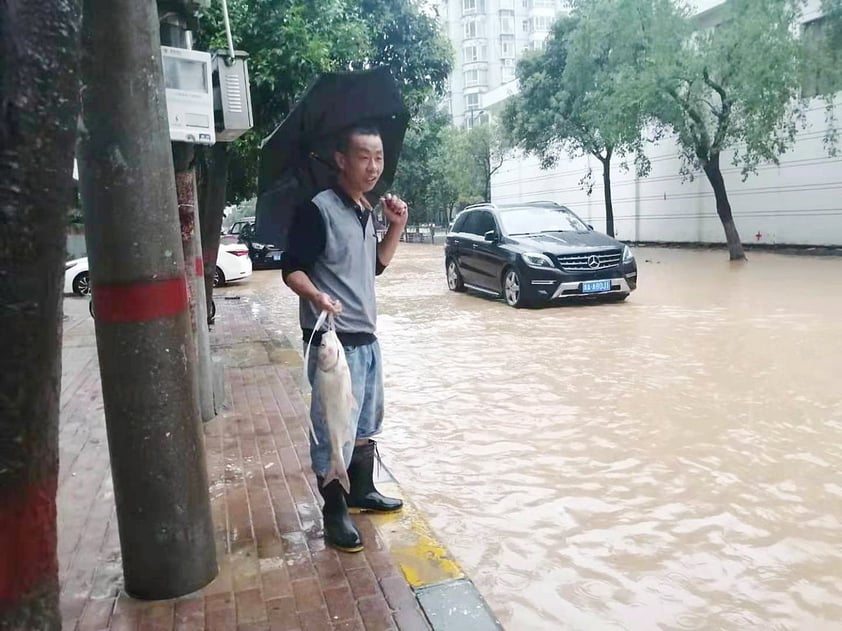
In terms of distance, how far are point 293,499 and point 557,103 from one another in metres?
23.7

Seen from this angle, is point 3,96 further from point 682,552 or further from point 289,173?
point 682,552

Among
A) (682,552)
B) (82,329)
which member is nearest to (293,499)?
(682,552)

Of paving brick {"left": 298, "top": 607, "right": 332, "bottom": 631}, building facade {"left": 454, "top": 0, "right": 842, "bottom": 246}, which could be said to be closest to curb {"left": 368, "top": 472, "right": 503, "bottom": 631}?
paving brick {"left": 298, "top": 607, "right": 332, "bottom": 631}

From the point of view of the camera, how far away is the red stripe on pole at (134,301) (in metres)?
2.84

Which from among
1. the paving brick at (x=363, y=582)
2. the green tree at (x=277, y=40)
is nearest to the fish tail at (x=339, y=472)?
the paving brick at (x=363, y=582)

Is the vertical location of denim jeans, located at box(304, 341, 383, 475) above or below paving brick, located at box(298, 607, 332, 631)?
above

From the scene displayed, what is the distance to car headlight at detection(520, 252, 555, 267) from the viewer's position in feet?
37.7

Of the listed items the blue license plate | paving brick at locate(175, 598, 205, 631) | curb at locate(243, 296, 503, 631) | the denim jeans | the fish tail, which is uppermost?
the denim jeans

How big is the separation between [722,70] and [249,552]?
1721 cm

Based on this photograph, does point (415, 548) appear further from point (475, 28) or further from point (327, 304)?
point (475, 28)

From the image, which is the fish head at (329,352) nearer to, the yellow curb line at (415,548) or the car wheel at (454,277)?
the yellow curb line at (415,548)

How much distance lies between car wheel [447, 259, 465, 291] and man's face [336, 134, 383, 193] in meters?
11.0

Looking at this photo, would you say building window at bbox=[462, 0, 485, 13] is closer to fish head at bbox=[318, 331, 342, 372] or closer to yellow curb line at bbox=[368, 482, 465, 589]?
yellow curb line at bbox=[368, 482, 465, 589]

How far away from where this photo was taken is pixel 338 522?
3533 millimetres
